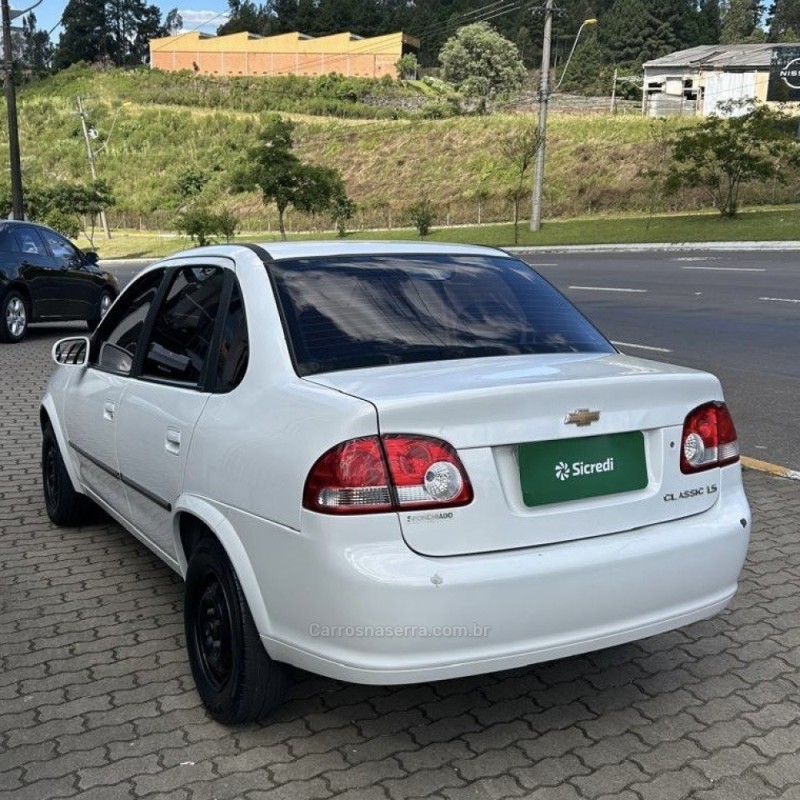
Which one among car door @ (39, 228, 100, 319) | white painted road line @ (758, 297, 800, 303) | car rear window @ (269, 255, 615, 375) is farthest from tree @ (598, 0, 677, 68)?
car rear window @ (269, 255, 615, 375)

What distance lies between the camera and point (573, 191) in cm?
5225

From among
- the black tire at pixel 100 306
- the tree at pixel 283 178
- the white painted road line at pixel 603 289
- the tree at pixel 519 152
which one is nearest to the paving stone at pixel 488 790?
the black tire at pixel 100 306

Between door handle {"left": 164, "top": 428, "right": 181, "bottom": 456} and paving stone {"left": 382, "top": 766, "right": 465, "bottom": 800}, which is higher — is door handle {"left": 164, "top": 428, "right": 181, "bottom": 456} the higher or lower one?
Answer: the higher one

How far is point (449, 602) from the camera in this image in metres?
2.64

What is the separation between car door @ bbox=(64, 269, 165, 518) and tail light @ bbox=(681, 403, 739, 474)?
232 cm

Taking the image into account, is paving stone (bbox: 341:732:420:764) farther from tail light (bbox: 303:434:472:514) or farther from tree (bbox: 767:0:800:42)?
tree (bbox: 767:0:800:42)

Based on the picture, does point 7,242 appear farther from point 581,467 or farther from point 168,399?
point 581,467

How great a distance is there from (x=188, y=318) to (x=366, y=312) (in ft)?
2.67

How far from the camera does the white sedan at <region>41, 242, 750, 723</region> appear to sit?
2.67 meters

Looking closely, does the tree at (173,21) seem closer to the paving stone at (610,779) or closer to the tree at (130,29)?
the tree at (130,29)

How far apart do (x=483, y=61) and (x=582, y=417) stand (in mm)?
108830

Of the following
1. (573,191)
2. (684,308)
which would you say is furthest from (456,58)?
(684,308)

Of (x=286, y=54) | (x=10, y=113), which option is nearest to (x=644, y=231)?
(x=10, y=113)

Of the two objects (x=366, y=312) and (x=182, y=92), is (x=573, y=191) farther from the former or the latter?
(x=182, y=92)
